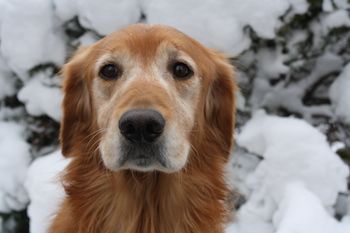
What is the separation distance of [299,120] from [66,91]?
1.90 meters

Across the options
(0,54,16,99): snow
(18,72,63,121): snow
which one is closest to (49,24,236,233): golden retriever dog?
(18,72,63,121): snow

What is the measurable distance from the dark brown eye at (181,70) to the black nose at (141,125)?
57 centimetres

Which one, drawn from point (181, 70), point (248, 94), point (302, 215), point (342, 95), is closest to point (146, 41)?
point (181, 70)

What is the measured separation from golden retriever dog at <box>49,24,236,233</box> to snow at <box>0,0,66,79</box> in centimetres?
116

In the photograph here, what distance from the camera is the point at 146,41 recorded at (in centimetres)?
306

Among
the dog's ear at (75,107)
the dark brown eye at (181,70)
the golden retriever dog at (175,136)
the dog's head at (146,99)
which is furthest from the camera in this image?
the dog's ear at (75,107)

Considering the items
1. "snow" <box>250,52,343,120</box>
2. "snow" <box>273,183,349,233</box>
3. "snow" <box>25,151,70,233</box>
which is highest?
"snow" <box>250,52,343,120</box>

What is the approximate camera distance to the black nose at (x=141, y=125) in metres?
2.48

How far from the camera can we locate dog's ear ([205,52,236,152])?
351 centimetres

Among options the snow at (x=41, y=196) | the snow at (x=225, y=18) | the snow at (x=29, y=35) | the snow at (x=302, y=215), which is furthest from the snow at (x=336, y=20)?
the snow at (x=41, y=196)

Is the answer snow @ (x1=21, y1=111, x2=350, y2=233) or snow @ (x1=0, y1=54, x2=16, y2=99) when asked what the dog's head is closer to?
snow @ (x1=21, y1=111, x2=350, y2=233)

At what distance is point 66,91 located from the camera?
349cm

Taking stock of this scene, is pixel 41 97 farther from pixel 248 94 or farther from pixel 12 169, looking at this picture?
pixel 248 94

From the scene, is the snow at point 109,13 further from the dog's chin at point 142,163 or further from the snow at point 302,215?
the dog's chin at point 142,163
